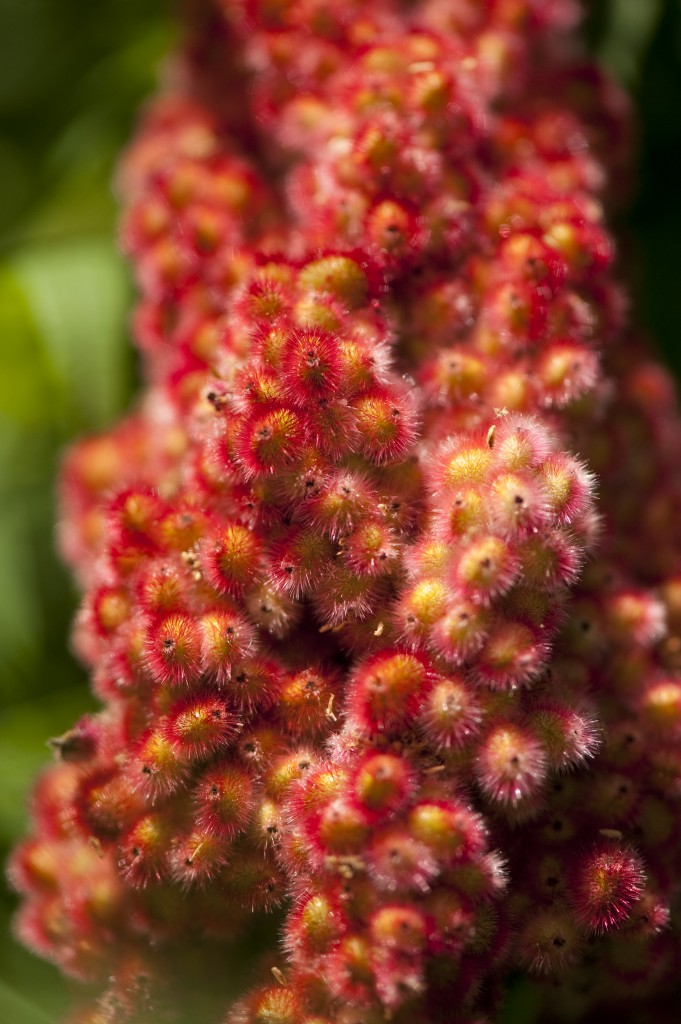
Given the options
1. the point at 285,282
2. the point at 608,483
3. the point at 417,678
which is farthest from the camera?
the point at 608,483

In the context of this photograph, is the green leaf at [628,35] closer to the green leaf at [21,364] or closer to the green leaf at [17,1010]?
the green leaf at [21,364]

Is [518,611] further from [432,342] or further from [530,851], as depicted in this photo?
[432,342]

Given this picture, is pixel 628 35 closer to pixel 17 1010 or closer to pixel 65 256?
pixel 65 256

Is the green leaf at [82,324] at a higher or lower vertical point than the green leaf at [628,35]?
lower

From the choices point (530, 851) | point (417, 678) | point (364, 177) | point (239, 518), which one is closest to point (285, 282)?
point (364, 177)

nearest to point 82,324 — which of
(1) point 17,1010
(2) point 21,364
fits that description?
(2) point 21,364

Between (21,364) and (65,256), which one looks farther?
(65,256)

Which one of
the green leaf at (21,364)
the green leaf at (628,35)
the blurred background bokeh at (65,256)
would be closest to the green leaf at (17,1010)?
the blurred background bokeh at (65,256)

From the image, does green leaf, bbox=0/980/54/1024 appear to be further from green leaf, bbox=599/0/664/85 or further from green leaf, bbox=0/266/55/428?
green leaf, bbox=599/0/664/85
